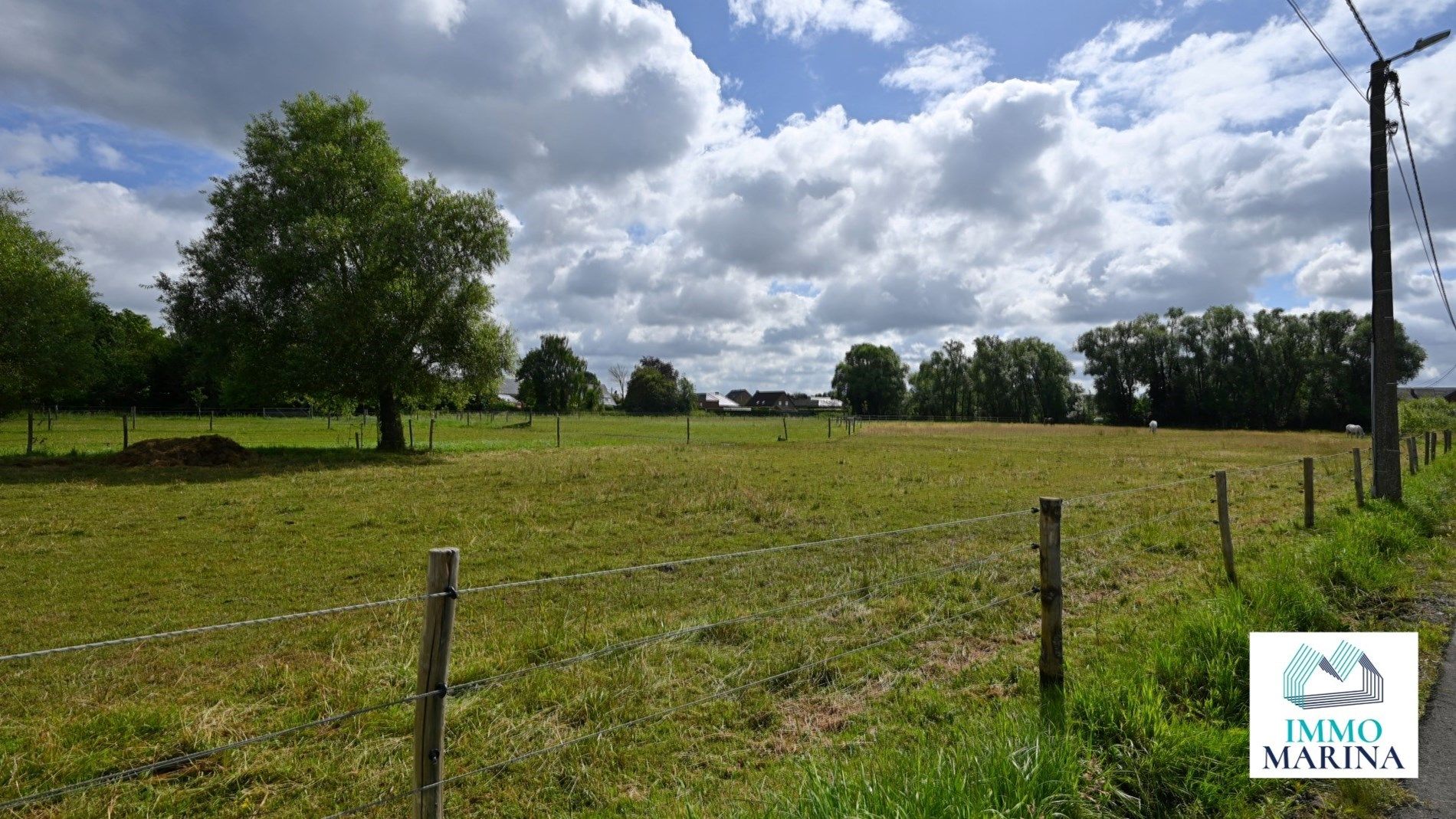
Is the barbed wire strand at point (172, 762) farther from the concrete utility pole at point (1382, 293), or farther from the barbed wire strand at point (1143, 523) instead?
the concrete utility pole at point (1382, 293)

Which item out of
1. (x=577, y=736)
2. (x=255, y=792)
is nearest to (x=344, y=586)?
(x=255, y=792)

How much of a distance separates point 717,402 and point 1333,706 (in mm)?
157370

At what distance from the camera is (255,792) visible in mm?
4023

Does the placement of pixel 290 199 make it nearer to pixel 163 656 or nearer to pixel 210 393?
pixel 163 656

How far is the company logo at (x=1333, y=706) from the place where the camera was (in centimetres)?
400

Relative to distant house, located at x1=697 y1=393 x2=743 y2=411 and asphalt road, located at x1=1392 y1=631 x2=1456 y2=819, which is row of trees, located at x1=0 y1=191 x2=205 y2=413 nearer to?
asphalt road, located at x1=1392 y1=631 x2=1456 y2=819

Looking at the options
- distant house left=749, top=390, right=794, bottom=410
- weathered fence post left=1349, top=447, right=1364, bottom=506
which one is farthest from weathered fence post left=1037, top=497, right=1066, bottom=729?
distant house left=749, top=390, right=794, bottom=410

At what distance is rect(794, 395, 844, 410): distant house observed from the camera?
14525 cm

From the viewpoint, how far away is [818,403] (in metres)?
157

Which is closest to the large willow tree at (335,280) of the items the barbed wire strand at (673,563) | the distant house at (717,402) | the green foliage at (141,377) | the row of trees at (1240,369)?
the barbed wire strand at (673,563)

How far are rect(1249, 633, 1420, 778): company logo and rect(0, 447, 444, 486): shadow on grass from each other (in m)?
22.7

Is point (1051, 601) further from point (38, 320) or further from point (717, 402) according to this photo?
point (717, 402)

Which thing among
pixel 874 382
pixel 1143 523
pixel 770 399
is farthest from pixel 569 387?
pixel 1143 523

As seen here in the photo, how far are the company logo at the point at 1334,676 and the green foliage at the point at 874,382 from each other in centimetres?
10758
